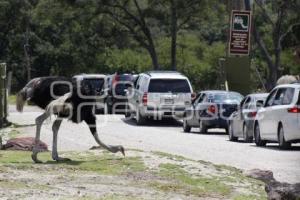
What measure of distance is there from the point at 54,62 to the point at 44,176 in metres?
66.7

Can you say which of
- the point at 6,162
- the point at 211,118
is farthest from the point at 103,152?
the point at 211,118

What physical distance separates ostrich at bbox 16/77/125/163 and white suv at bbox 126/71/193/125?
1903cm

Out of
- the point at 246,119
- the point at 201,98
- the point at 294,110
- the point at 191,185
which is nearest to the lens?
the point at 191,185

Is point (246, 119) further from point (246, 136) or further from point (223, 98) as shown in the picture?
point (223, 98)

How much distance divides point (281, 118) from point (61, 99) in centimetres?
889

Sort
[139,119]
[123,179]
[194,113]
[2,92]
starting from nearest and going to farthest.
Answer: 1. [123,179]
2. [2,92]
3. [194,113]
4. [139,119]

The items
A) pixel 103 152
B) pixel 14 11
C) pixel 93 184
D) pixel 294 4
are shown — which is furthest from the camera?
pixel 14 11

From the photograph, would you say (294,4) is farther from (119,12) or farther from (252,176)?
(252,176)

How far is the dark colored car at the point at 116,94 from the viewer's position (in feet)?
137

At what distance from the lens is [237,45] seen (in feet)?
110

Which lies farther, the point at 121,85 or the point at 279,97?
the point at 121,85

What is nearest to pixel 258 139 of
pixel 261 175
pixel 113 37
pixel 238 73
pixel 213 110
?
pixel 213 110

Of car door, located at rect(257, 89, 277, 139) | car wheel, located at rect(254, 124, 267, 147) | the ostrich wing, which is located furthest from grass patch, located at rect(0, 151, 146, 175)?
car wheel, located at rect(254, 124, 267, 147)

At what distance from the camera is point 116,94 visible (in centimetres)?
4188
